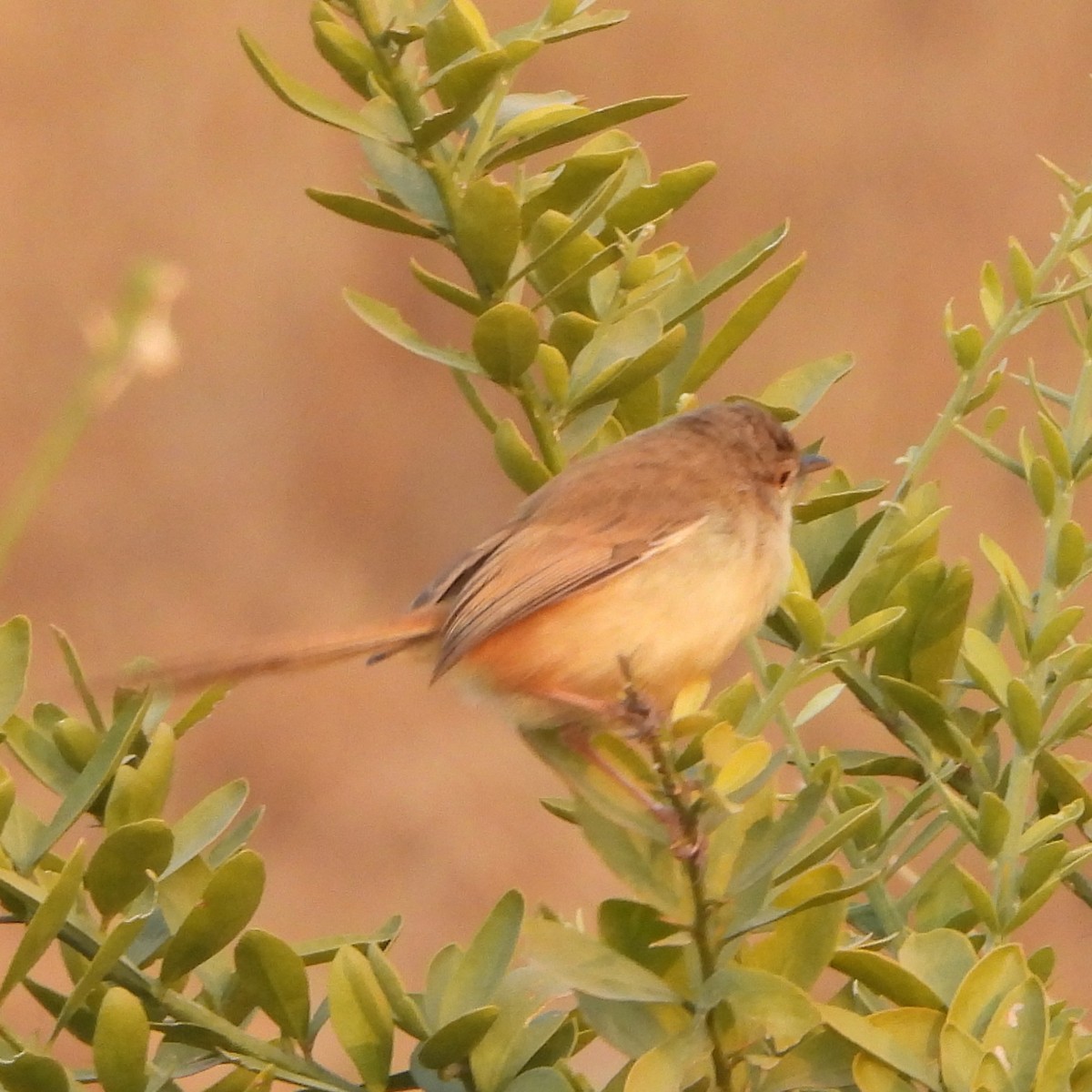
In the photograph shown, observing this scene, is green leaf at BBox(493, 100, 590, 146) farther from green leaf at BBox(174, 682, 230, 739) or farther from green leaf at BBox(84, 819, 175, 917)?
green leaf at BBox(84, 819, 175, 917)

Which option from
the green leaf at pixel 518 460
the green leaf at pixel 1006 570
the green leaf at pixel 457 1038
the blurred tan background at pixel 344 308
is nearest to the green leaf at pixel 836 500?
the green leaf at pixel 1006 570

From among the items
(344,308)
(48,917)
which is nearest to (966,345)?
(48,917)

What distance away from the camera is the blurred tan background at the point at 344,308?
17.3ft

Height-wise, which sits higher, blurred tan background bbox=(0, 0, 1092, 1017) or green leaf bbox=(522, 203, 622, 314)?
green leaf bbox=(522, 203, 622, 314)

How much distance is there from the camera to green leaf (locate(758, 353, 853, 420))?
1507 millimetres

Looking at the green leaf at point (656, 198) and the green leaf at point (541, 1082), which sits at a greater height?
the green leaf at point (656, 198)

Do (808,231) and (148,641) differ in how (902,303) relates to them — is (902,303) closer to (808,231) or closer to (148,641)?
(808,231)

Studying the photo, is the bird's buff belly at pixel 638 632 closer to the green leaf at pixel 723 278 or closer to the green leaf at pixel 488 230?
the green leaf at pixel 723 278

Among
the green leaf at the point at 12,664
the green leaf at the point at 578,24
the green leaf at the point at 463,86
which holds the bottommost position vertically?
the green leaf at the point at 12,664

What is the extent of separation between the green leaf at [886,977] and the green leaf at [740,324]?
610mm

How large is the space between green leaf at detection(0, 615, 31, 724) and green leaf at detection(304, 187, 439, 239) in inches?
18.0

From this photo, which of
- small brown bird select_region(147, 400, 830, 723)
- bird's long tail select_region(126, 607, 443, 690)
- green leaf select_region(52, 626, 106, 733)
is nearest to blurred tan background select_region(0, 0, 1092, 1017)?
small brown bird select_region(147, 400, 830, 723)

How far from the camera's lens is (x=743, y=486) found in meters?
2.21

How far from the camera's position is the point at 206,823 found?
1.15m
